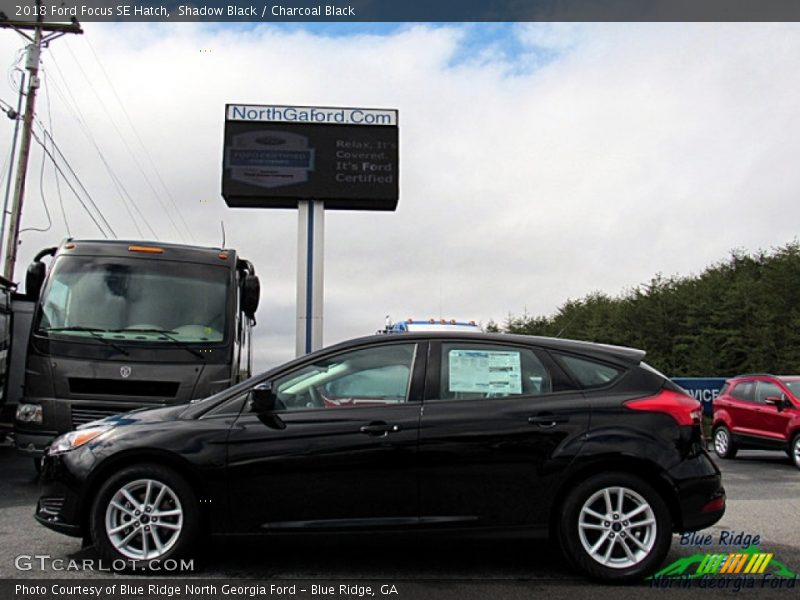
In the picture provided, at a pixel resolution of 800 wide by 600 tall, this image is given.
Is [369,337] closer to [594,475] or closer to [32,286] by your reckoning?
[594,475]

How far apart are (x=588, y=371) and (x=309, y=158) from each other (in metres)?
15.0

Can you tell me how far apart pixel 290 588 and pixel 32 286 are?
235 inches

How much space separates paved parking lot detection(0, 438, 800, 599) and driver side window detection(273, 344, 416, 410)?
900 mm

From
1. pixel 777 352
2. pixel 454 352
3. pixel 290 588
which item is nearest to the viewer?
pixel 290 588

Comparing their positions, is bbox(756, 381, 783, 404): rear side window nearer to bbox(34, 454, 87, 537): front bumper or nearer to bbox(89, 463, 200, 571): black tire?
bbox(89, 463, 200, 571): black tire

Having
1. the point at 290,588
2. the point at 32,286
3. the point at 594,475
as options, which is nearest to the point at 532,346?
the point at 594,475

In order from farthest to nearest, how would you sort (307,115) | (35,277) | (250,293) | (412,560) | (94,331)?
(307,115) < (250,293) < (35,277) < (94,331) < (412,560)

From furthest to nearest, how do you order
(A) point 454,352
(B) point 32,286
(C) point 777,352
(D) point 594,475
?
(C) point 777,352 < (B) point 32,286 < (A) point 454,352 < (D) point 594,475

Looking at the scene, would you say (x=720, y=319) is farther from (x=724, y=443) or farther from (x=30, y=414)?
(x=30, y=414)

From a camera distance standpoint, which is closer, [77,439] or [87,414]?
[77,439]

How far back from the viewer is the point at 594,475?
16.8 feet

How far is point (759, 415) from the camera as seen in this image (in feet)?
45.2

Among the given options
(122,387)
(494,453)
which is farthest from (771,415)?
(122,387)

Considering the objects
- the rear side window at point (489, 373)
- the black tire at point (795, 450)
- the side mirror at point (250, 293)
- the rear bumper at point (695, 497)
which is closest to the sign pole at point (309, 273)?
the side mirror at point (250, 293)
